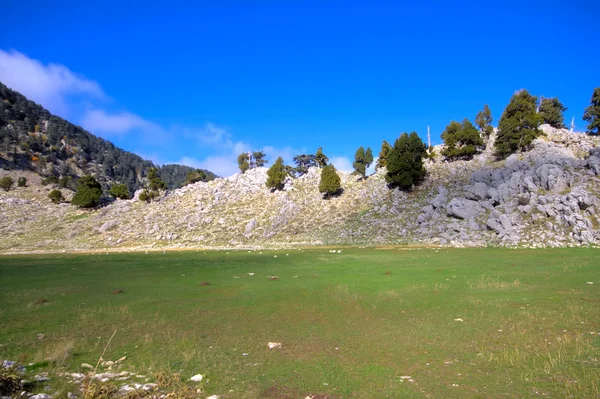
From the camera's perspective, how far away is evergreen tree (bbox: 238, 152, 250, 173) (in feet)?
366

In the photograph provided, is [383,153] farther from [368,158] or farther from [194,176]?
[194,176]

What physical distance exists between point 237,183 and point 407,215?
53.9m

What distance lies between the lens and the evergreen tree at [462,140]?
244ft

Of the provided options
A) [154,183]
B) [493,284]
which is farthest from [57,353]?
[154,183]

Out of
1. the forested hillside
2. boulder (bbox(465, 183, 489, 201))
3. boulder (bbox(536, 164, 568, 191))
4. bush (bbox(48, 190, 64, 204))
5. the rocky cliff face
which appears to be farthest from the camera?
the forested hillside

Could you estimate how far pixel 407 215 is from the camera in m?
60.2

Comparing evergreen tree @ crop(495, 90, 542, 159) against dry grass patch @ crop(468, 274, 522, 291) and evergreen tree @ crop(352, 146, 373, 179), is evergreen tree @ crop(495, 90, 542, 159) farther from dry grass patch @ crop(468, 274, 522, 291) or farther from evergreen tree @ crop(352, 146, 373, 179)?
dry grass patch @ crop(468, 274, 522, 291)

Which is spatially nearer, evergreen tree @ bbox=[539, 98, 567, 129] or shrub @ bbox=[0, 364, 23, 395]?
shrub @ bbox=[0, 364, 23, 395]

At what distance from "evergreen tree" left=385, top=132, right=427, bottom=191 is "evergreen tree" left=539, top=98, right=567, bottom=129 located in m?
39.3

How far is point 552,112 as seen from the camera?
84.8 m

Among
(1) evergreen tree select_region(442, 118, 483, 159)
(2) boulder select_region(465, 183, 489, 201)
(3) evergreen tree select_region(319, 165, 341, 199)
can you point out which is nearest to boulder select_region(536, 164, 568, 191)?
(2) boulder select_region(465, 183, 489, 201)

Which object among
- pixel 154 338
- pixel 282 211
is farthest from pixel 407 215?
pixel 154 338

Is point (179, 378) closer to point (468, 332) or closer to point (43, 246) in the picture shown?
point (468, 332)

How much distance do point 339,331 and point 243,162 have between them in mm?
104536
